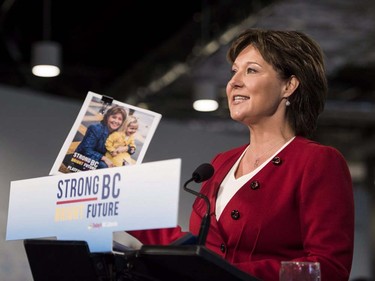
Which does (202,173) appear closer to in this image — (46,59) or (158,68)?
(46,59)

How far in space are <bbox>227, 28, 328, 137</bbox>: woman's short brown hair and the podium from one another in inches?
35.8

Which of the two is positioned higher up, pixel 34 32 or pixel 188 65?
pixel 34 32

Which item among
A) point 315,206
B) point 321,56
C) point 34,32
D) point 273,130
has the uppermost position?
point 34,32

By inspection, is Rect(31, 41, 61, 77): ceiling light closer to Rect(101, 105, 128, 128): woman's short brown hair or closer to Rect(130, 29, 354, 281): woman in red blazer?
Rect(130, 29, 354, 281): woman in red blazer

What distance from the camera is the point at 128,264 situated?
1.97 metres

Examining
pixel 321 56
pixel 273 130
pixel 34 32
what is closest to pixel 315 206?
pixel 273 130

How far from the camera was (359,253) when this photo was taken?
16703 mm

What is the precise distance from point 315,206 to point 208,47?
6810 mm

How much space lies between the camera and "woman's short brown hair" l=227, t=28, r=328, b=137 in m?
2.64

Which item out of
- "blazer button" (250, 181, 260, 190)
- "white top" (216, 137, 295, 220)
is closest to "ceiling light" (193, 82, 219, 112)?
"white top" (216, 137, 295, 220)

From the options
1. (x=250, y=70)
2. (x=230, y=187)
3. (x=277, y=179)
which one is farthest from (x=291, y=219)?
(x=250, y=70)

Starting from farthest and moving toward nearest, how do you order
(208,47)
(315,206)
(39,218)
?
(208,47), (315,206), (39,218)

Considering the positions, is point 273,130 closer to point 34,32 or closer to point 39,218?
point 39,218

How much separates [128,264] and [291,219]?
0.62 metres
